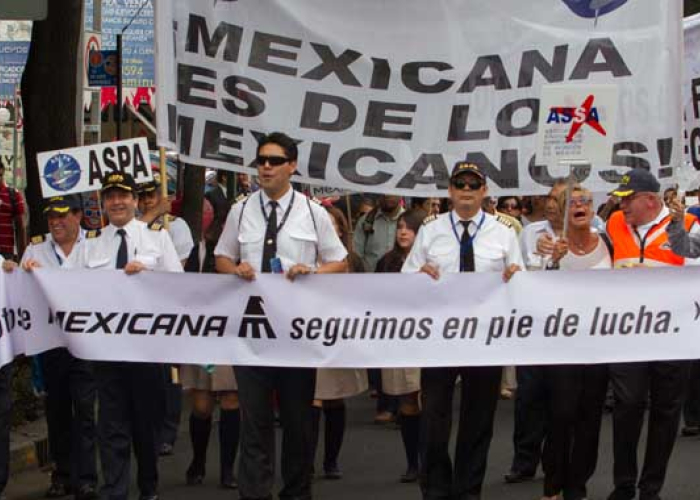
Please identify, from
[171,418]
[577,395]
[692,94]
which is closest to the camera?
[577,395]

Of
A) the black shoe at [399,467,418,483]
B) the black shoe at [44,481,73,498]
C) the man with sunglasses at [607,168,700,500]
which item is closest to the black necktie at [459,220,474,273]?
the man with sunglasses at [607,168,700,500]

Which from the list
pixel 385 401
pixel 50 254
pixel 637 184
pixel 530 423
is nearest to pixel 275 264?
pixel 50 254

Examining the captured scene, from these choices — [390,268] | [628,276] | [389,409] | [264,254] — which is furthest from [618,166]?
[389,409]

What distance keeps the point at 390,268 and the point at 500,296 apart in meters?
3.11

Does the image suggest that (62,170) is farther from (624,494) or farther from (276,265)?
(624,494)

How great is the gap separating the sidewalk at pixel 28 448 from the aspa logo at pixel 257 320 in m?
2.63

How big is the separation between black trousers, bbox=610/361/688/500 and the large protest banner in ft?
3.63

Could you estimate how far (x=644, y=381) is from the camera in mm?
8867

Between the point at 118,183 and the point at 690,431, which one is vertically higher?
the point at 118,183

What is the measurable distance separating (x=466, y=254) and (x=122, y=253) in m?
2.03

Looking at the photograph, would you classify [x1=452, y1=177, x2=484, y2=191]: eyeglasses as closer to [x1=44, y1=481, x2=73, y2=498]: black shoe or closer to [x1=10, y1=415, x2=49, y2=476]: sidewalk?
[x1=44, y1=481, x2=73, y2=498]: black shoe

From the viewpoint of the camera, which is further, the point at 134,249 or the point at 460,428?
the point at 134,249

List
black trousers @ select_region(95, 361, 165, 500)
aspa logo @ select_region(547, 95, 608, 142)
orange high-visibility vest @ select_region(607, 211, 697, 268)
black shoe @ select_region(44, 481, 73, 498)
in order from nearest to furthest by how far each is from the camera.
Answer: aspa logo @ select_region(547, 95, 608, 142) → black trousers @ select_region(95, 361, 165, 500) → orange high-visibility vest @ select_region(607, 211, 697, 268) → black shoe @ select_region(44, 481, 73, 498)

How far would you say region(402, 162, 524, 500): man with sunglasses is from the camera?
28.5 feet
